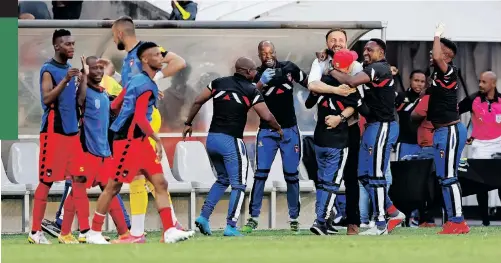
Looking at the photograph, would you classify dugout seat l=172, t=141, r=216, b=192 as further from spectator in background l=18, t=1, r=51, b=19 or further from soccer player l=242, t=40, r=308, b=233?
spectator in background l=18, t=1, r=51, b=19

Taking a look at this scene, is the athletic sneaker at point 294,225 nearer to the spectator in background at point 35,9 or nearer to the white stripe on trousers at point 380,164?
the white stripe on trousers at point 380,164

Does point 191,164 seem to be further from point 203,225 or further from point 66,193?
point 66,193

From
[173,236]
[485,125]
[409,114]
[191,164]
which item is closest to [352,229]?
[191,164]

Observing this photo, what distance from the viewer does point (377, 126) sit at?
17672 mm

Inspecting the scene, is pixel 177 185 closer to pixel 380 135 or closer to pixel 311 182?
pixel 311 182

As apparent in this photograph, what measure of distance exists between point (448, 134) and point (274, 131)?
2.11m

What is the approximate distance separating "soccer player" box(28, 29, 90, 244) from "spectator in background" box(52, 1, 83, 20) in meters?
6.03

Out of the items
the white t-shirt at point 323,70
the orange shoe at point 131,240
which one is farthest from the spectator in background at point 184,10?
the orange shoe at point 131,240

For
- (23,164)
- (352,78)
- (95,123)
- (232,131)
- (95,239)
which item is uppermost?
(352,78)

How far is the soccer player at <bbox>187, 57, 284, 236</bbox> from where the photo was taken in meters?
17.7

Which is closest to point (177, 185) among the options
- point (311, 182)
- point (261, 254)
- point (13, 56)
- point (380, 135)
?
point (311, 182)

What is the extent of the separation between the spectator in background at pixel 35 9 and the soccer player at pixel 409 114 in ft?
16.1

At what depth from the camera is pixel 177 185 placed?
19.9 meters

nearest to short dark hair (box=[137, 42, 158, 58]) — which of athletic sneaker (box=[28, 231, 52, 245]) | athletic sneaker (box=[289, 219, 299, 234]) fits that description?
athletic sneaker (box=[28, 231, 52, 245])
